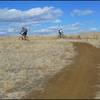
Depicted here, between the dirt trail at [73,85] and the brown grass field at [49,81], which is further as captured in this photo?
the brown grass field at [49,81]

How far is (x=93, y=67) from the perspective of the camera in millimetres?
23484

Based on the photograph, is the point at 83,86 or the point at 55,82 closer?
the point at 83,86

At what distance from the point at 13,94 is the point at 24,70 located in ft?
23.1

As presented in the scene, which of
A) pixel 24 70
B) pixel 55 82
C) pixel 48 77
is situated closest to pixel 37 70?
pixel 24 70

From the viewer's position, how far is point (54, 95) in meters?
15.7

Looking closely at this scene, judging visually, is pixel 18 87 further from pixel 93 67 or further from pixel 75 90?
pixel 93 67

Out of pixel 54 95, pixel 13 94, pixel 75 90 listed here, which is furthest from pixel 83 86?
pixel 13 94

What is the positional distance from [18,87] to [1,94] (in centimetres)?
156

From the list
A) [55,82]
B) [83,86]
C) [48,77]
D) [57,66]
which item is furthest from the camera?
[57,66]

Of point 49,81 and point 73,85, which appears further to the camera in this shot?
point 49,81

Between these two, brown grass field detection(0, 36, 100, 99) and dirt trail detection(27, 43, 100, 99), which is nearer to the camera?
dirt trail detection(27, 43, 100, 99)

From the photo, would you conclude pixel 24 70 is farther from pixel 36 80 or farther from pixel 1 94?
pixel 1 94

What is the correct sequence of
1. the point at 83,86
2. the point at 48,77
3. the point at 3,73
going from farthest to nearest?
1. the point at 3,73
2. the point at 48,77
3. the point at 83,86

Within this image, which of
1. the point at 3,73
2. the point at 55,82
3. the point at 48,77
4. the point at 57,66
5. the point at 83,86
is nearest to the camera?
the point at 83,86
